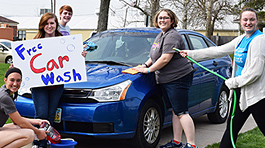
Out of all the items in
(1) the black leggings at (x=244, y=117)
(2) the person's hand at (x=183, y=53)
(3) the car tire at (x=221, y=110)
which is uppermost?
(2) the person's hand at (x=183, y=53)

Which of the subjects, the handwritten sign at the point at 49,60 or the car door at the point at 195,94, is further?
the car door at the point at 195,94

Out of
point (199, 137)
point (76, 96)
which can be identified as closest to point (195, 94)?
point (199, 137)

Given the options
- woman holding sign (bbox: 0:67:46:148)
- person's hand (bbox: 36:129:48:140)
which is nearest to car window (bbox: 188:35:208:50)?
person's hand (bbox: 36:129:48:140)

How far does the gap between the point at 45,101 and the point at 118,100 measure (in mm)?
876

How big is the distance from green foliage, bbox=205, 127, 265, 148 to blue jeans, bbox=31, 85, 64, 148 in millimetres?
2287

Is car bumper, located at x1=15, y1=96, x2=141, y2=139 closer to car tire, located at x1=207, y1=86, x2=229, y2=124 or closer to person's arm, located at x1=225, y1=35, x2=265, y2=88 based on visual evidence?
person's arm, located at x1=225, y1=35, x2=265, y2=88

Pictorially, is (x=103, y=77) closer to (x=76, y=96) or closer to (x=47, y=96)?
(x=76, y=96)

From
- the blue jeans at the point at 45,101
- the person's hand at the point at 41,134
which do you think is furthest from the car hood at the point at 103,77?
the person's hand at the point at 41,134

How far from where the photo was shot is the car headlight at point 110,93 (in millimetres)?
4625

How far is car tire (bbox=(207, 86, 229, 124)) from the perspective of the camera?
22.9ft

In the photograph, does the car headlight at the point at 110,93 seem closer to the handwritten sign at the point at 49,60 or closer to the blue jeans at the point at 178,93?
the handwritten sign at the point at 49,60

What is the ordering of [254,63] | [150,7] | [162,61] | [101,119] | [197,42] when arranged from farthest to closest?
[150,7] → [197,42] → [162,61] → [101,119] → [254,63]

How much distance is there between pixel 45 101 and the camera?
4613 mm

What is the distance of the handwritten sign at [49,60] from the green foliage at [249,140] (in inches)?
89.3
